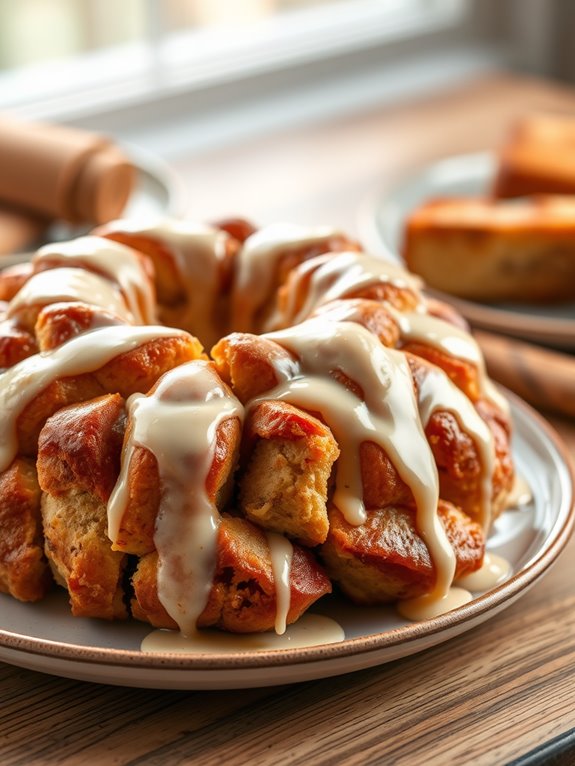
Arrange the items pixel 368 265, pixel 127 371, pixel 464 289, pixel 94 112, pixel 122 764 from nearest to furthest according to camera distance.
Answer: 1. pixel 122 764
2. pixel 127 371
3. pixel 368 265
4. pixel 464 289
5. pixel 94 112

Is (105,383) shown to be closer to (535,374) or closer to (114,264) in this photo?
(114,264)

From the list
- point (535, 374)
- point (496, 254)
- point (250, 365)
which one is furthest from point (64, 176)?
point (250, 365)

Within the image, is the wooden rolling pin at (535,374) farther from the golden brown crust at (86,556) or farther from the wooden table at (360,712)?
the golden brown crust at (86,556)

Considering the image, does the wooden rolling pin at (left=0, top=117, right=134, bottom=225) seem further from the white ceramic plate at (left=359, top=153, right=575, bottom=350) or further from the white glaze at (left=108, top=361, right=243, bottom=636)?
the white glaze at (left=108, top=361, right=243, bottom=636)

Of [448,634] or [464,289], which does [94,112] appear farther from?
[448,634]

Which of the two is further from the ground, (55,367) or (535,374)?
(55,367)

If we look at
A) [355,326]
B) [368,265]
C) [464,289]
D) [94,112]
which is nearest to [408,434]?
[355,326]

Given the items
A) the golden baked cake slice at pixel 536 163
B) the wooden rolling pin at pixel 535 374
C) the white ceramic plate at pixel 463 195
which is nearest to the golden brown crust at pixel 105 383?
the wooden rolling pin at pixel 535 374
